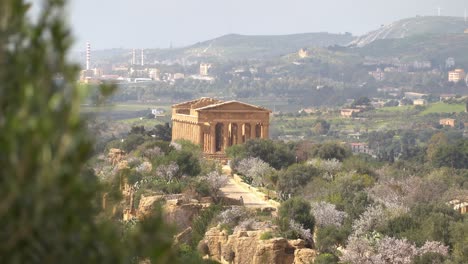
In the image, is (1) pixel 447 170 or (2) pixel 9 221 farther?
(1) pixel 447 170

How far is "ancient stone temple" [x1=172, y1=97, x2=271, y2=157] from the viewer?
2601 inches

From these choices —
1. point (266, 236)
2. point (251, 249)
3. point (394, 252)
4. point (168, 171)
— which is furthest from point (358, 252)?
point (168, 171)

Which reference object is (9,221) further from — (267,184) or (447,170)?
(447,170)

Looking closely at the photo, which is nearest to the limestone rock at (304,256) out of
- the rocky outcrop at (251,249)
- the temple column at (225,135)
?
the rocky outcrop at (251,249)

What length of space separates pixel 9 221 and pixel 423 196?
1681 inches

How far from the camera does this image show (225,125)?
6669 cm

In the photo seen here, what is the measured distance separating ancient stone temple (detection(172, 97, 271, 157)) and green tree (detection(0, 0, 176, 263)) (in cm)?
5916

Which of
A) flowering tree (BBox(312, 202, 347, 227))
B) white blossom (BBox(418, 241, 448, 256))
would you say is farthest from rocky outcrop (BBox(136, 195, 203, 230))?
white blossom (BBox(418, 241, 448, 256))

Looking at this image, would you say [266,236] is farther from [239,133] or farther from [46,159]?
[239,133]

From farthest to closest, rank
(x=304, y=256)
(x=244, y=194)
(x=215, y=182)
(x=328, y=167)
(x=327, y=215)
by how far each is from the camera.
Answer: (x=328, y=167), (x=244, y=194), (x=215, y=182), (x=327, y=215), (x=304, y=256)

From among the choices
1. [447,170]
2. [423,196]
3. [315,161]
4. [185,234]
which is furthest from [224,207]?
[447,170]

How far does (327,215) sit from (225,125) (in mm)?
30288

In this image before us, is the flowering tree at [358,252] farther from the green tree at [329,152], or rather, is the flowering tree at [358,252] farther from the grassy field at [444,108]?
the grassy field at [444,108]

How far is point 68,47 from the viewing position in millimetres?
5586
